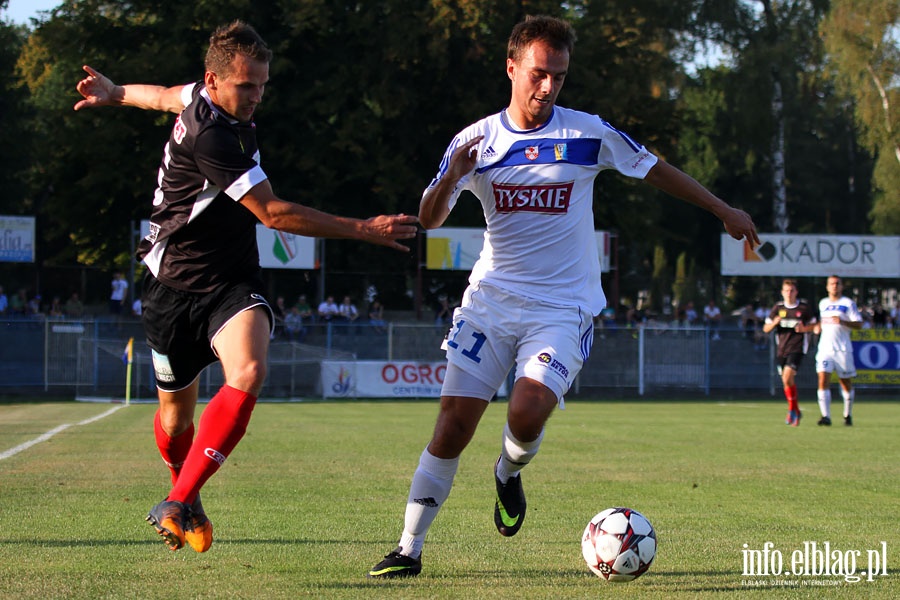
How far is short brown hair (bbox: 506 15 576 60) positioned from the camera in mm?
5660

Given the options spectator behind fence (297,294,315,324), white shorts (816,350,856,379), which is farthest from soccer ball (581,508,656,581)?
spectator behind fence (297,294,315,324)

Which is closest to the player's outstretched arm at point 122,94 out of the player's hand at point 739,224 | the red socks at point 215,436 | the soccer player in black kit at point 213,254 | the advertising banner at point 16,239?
the soccer player in black kit at point 213,254

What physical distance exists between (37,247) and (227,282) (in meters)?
42.4

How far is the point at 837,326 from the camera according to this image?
725 inches

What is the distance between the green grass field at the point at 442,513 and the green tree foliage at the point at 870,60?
32341mm

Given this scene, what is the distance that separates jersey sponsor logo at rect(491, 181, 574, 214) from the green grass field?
69.7 inches

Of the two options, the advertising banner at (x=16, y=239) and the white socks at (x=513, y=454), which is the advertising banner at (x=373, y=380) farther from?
the white socks at (x=513, y=454)

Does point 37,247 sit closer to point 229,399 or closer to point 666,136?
point 666,136

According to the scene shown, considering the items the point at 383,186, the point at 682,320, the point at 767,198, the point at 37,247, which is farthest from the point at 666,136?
the point at 767,198

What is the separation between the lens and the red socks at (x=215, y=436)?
5.13 metres

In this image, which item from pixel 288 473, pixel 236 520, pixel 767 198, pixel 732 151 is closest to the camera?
pixel 236 520

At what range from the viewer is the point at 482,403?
557cm

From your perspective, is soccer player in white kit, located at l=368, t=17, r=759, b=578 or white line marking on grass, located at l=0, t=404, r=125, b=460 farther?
white line marking on grass, located at l=0, t=404, r=125, b=460

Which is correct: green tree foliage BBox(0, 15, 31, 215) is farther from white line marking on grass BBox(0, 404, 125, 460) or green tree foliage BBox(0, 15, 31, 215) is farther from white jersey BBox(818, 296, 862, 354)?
white jersey BBox(818, 296, 862, 354)
